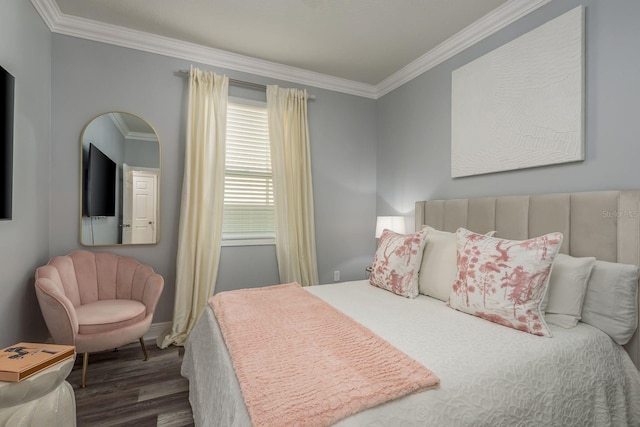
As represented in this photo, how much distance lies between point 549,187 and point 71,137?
12.1 feet

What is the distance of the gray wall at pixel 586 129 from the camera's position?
5.40 ft

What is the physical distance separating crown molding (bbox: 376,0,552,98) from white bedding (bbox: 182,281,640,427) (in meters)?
2.12

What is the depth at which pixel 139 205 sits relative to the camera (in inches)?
107

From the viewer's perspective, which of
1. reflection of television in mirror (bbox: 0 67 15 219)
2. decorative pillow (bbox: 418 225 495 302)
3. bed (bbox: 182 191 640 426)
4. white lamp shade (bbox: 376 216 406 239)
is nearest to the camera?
bed (bbox: 182 191 640 426)

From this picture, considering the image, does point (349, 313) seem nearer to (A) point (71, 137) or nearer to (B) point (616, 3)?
(B) point (616, 3)

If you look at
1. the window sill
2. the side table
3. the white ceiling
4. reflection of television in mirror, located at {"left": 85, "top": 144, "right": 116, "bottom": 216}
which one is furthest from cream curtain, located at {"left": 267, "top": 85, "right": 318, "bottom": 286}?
the side table

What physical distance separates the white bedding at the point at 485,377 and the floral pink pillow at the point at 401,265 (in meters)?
0.36

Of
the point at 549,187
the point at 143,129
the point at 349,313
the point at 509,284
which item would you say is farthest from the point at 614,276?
the point at 143,129

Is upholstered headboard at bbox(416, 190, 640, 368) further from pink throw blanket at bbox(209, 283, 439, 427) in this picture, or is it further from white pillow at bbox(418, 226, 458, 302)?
pink throw blanket at bbox(209, 283, 439, 427)

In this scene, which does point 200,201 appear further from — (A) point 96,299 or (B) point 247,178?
(A) point 96,299

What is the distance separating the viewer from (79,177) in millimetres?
2531

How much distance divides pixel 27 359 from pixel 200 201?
1.77m

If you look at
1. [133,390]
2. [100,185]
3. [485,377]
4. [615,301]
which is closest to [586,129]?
[615,301]

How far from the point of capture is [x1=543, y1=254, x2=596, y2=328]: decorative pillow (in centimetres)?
151
